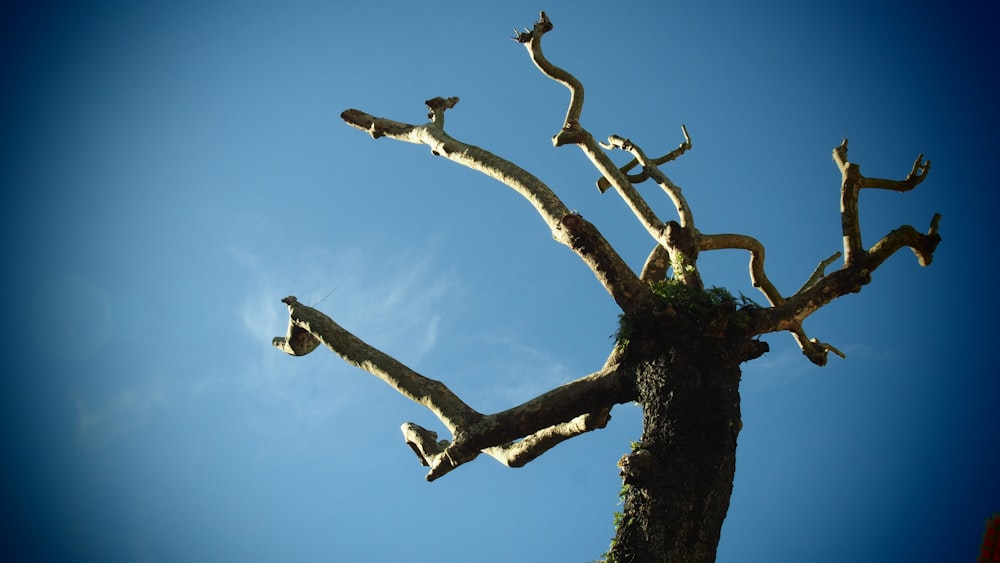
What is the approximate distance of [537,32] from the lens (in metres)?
9.07

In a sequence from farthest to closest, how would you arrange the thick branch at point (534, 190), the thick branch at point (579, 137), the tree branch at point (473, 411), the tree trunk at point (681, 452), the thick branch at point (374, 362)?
1. the thick branch at point (579, 137)
2. the thick branch at point (534, 190)
3. the thick branch at point (374, 362)
4. the tree branch at point (473, 411)
5. the tree trunk at point (681, 452)

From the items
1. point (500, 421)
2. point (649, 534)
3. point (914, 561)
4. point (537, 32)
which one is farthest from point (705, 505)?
point (914, 561)

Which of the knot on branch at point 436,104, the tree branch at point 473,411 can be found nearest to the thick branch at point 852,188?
the tree branch at point 473,411

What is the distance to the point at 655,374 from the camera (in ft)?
16.9

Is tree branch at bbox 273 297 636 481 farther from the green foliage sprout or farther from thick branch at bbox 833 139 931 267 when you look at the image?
thick branch at bbox 833 139 931 267

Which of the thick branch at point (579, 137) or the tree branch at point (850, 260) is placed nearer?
the tree branch at point (850, 260)

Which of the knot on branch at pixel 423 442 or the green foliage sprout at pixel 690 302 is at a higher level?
the green foliage sprout at pixel 690 302

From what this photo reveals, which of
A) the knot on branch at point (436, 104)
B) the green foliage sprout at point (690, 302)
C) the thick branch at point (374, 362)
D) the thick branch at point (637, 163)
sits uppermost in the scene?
the thick branch at point (637, 163)

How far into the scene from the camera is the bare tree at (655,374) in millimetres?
4453

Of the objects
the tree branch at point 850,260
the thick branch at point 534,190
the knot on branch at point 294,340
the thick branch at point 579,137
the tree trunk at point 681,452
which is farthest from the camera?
the thick branch at point 579,137

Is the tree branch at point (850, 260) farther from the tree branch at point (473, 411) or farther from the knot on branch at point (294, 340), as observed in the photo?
the knot on branch at point (294, 340)

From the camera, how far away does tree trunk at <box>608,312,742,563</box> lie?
14.1 ft

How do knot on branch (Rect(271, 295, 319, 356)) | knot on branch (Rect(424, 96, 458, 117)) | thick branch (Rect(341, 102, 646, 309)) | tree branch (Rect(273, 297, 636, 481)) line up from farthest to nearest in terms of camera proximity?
knot on branch (Rect(424, 96, 458, 117)), knot on branch (Rect(271, 295, 319, 356)), thick branch (Rect(341, 102, 646, 309)), tree branch (Rect(273, 297, 636, 481))

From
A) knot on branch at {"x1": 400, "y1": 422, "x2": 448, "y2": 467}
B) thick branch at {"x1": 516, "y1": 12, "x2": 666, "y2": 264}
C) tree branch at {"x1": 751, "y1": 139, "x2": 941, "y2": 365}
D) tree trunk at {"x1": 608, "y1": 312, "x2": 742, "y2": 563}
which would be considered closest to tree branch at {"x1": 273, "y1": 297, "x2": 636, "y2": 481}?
knot on branch at {"x1": 400, "y1": 422, "x2": 448, "y2": 467}
